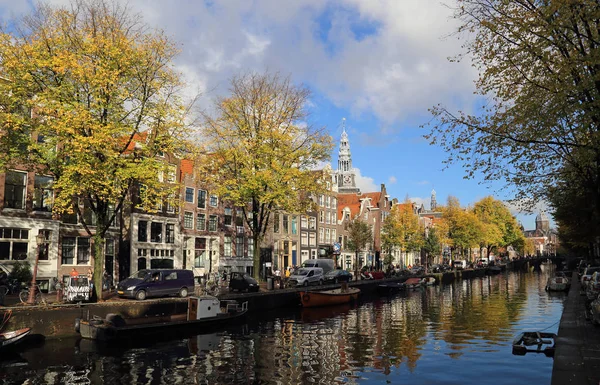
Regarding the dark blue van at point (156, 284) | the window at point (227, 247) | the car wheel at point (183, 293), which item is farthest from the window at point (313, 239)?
the car wheel at point (183, 293)

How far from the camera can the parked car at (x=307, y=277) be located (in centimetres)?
4997

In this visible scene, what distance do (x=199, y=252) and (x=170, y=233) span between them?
545cm

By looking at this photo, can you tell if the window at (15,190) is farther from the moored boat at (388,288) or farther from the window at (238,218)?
the moored boat at (388,288)

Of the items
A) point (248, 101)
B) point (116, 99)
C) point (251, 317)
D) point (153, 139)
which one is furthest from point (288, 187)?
point (116, 99)

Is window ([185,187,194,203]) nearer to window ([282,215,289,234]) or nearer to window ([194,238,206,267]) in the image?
window ([194,238,206,267])

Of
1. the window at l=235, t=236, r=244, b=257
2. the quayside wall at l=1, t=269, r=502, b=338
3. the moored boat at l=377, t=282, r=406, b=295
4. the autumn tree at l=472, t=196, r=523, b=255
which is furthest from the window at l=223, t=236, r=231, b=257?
the autumn tree at l=472, t=196, r=523, b=255

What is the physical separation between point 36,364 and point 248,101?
90.0 feet

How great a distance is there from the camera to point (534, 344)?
2227cm

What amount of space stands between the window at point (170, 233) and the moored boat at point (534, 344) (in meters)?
37.7

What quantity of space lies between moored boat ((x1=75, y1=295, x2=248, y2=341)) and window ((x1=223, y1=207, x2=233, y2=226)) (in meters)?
26.0

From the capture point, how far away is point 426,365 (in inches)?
797

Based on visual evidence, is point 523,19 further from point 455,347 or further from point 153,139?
point 153,139

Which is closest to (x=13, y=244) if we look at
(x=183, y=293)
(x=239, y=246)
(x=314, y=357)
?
(x=183, y=293)

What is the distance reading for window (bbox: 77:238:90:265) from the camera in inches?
1633
